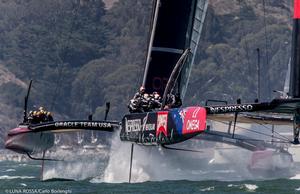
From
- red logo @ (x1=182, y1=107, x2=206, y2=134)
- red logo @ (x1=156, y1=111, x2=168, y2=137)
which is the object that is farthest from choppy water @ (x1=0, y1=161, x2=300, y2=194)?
red logo @ (x1=182, y1=107, x2=206, y2=134)

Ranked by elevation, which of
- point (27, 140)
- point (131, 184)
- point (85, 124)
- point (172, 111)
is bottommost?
point (131, 184)

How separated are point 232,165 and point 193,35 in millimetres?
11023

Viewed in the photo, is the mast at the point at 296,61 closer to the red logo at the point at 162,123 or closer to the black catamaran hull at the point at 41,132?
the red logo at the point at 162,123

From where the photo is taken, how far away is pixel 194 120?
2202 cm

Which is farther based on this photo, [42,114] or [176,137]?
[42,114]

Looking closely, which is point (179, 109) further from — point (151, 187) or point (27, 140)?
point (27, 140)

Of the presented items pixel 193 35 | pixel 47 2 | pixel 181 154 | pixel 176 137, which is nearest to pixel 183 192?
pixel 176 137

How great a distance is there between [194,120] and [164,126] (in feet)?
4.17

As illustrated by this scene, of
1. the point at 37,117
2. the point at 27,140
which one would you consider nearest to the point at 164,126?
the point at 27,140

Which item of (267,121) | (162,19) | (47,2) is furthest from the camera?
(47,2)

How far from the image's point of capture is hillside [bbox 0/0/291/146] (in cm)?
10169

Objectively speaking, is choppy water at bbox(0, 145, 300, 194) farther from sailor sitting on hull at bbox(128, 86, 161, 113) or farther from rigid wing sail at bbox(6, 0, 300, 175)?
sailor sitting on hull at bbox(128, 86, 161, 113)

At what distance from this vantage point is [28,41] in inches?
4478

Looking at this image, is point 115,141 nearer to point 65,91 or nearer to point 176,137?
point 176,137
